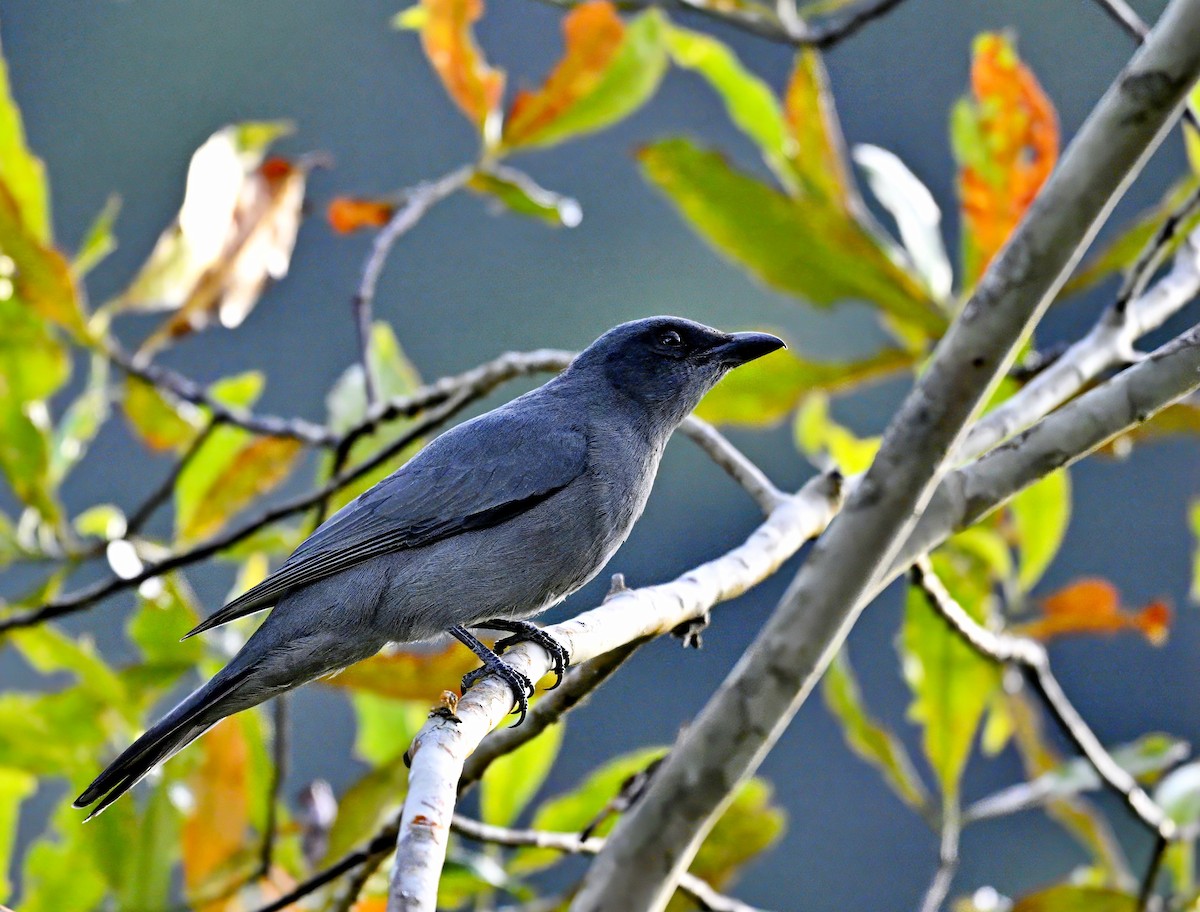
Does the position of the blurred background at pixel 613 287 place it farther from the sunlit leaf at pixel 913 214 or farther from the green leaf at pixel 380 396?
the sunlit leaf at pixel 913 214

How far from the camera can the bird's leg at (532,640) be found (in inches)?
97.9

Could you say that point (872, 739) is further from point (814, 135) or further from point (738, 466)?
point (814, 135)

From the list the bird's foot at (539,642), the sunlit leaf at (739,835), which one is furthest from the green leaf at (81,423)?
the sunlit leaf at (739,835)

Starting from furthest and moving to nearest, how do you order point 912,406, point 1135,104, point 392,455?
1. point 392,455
2. point 912,406
3. point 1135,104

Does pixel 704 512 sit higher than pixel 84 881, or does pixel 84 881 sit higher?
pixel 84 881

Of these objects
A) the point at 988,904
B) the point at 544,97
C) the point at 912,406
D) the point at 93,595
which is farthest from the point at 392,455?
the point at 988,904

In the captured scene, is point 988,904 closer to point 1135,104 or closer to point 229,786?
point 229,786

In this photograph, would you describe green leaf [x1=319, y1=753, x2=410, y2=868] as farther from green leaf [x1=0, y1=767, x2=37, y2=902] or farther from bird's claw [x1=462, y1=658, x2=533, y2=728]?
green leaf [x1=0, y1=767, x2=37, y2=902]

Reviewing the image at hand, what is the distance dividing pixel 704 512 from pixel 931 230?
5.03 m

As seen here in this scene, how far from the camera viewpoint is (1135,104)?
5.46 ft

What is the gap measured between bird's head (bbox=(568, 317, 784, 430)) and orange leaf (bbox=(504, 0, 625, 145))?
727mm

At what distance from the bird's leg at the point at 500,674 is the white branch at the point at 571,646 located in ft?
0.08

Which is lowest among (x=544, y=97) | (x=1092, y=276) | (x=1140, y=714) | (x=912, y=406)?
(x=1140, y=714)

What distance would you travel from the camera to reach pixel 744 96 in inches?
154
